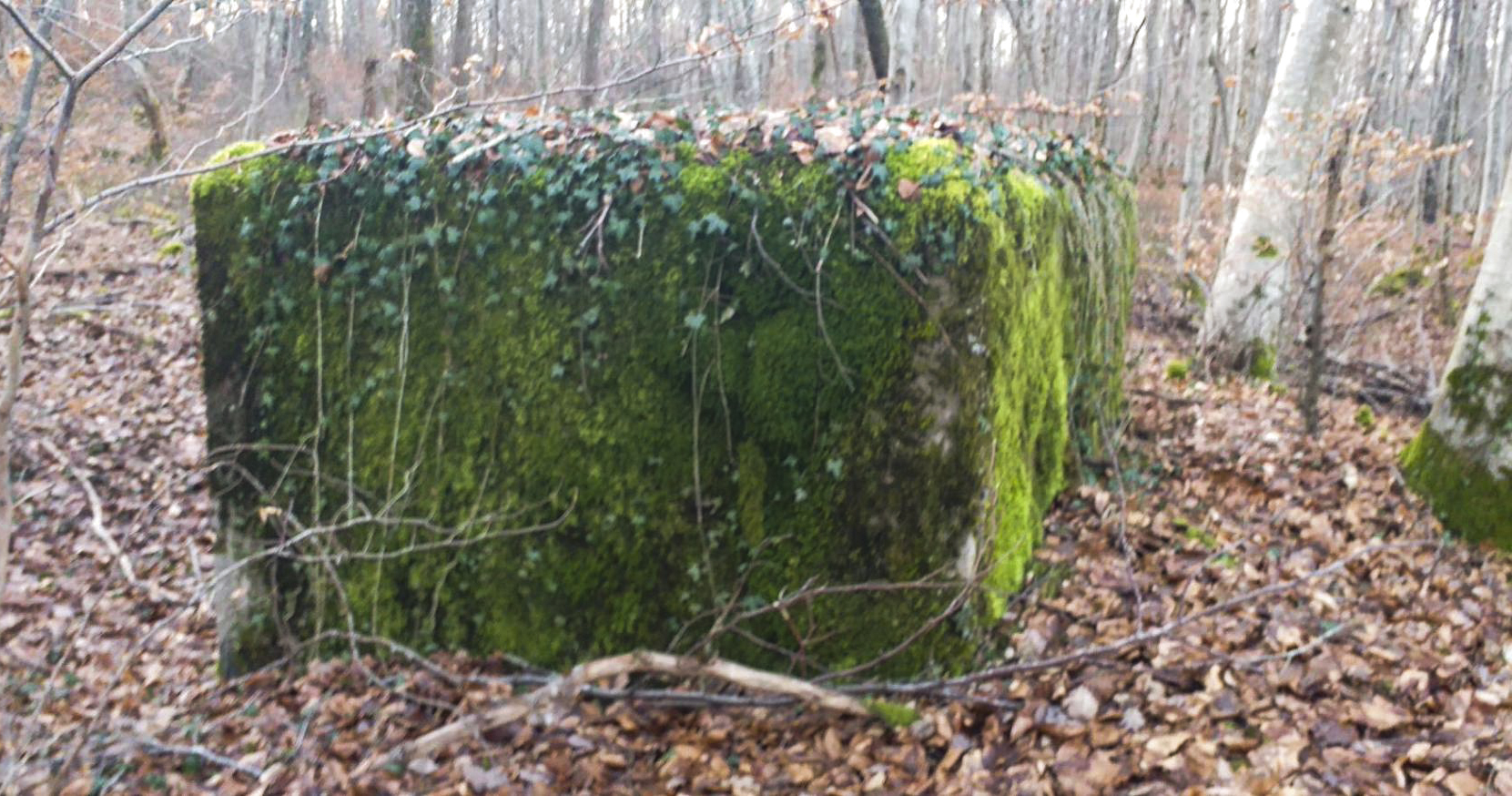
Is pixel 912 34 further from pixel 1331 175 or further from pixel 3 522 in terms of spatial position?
pixel 3 522

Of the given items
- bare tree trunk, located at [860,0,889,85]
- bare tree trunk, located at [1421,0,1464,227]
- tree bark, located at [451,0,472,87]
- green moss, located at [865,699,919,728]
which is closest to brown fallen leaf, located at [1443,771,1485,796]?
green moss, located at [865,699,919,728]

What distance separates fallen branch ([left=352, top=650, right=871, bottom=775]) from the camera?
4.14 metres

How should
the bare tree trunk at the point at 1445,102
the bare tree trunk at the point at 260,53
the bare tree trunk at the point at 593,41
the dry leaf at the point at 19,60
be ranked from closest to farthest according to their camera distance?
1. the dry leaf at the point at 19,60
2. the bare tree trunk at the point at 593,41
3. the bare tree trunk at the point at 260,53
4. the bare tree trunk at the point at 1445,102

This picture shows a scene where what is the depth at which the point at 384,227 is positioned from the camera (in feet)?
16.4

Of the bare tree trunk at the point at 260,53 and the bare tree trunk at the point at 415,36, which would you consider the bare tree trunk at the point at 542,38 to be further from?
the bare tree trunk at the point at 415,36

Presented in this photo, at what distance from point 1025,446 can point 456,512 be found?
2.79 m

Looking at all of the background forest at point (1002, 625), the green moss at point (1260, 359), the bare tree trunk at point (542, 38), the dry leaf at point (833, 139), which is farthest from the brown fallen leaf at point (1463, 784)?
the bare tree trunk at point (542, 38)

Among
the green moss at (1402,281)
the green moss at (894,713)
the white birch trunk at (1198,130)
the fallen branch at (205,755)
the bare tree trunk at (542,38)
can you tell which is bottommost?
the fallen branch at (205,755)

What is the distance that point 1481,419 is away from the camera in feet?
16.1

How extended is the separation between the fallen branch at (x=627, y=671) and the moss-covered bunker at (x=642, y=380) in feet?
0.48

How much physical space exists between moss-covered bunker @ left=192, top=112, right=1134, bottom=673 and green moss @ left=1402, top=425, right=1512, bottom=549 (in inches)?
73.0

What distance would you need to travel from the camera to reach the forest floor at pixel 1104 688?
11.8ft

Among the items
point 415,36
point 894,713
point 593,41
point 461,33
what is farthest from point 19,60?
point 593,41

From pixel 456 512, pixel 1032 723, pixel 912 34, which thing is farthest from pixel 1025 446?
pixel 912 34
